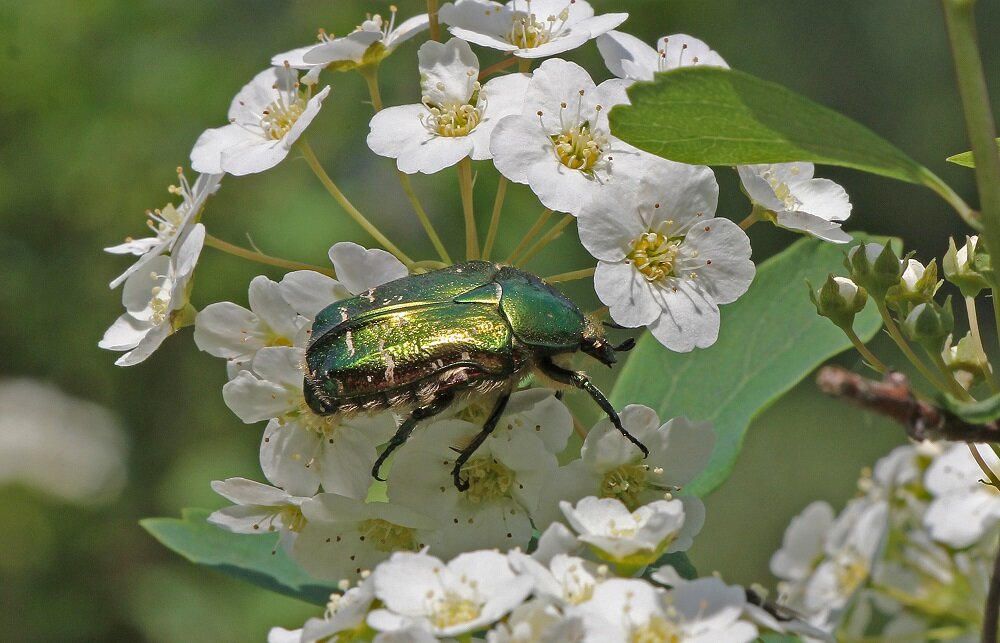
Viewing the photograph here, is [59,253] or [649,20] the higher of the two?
[649,20]

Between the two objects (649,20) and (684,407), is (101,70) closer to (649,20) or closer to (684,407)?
(649,20)

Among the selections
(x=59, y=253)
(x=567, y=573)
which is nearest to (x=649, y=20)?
(x=59, y=253)

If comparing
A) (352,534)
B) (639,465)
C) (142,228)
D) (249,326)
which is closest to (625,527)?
(639,465)

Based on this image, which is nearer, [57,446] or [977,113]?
[977,113]

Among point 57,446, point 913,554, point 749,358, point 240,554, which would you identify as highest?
point 749,358

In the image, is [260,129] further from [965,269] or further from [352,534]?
[965,269]

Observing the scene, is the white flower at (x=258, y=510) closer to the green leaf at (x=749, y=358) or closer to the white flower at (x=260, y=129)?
the white flower at (x=260, y=129)

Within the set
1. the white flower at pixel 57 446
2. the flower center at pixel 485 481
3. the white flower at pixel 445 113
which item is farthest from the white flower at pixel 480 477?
the white flower at pixel 57 446
